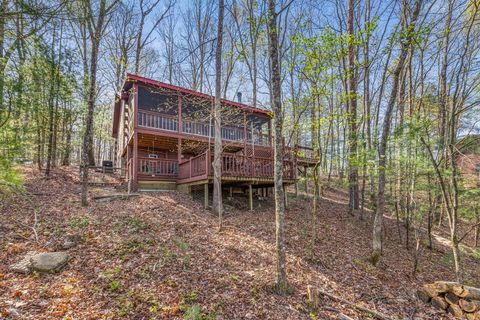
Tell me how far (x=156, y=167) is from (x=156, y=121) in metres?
2.25

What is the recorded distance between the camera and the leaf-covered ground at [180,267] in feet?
12.8

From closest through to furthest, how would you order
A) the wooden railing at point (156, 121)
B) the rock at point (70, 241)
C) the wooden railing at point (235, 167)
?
1. the rock at point (70, 241)
2. the wooden railing at point (235, 167)
3. the wooden railing at point (156, 121)

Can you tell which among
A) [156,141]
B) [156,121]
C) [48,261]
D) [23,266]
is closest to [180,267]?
[48,261]

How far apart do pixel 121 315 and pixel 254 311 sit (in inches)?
82.3

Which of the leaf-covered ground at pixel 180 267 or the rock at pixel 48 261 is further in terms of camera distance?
the rock at pixel 48 261

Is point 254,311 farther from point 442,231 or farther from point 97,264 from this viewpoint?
point 442,231

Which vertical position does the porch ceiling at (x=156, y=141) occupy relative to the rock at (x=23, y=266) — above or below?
above

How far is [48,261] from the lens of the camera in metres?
4.55

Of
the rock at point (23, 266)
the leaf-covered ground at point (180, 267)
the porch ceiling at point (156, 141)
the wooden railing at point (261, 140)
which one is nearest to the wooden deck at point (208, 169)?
the porch ceiling at point (156, 141)

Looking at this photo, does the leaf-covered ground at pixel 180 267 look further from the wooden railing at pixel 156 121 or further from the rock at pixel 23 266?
the wooden railing at pixel 156 121

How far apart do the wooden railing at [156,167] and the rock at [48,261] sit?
23.0 feet

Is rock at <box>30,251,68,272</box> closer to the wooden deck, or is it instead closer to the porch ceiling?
the wooden deck

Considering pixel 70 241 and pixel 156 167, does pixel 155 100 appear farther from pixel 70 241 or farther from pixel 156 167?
pixel 70 241

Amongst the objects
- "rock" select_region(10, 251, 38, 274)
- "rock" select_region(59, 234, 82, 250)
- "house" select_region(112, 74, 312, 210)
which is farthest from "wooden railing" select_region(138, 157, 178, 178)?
"rock" select_region(10, 251, 38, 274)
